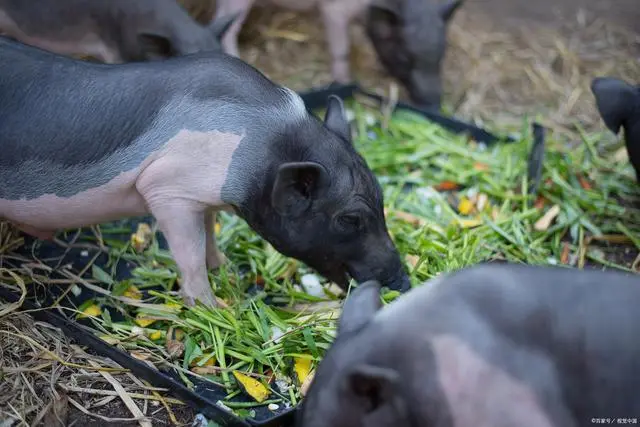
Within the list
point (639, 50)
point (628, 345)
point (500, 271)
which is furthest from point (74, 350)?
point (639, 50)

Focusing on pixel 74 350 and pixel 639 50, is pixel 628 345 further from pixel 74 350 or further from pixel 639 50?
pixel 639 50

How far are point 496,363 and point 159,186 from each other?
5.06ft

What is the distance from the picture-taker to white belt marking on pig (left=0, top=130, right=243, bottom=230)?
3.12 metres

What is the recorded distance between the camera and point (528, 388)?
2033mm

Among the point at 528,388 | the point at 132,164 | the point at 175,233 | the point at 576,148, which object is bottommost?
the point at 576,148

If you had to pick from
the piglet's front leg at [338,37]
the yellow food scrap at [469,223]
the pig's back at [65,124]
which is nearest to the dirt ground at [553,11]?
the piglet's front leg at [338,37]

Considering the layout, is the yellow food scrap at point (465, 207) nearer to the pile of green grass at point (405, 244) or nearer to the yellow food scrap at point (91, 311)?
the pile of green grass at point (405, 244)

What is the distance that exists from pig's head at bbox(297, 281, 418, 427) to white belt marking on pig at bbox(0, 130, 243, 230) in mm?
1137

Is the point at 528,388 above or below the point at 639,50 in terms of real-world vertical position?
above

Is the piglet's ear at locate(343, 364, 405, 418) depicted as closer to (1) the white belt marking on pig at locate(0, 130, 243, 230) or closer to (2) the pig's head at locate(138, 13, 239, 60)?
(1) the white belt marking on pig at locate(0, 130, 243, 230)

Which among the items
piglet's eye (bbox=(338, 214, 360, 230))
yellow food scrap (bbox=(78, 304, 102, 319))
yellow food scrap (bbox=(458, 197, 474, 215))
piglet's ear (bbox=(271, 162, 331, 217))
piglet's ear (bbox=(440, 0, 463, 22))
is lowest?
yellow food scrap (bbox=(458, 197, 474, 215))

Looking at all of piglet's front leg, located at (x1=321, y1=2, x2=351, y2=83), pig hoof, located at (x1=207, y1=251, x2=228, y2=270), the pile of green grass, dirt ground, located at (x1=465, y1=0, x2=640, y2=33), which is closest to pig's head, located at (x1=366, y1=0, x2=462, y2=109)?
piglet's front leg, located at (x1=321, y1=2, x2=351, y2=83)

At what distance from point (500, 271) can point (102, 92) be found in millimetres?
1662

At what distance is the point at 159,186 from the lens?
10.4 ft
